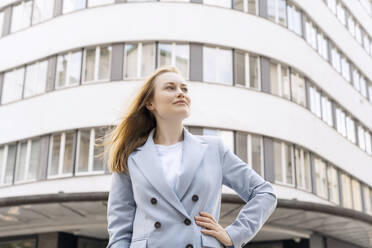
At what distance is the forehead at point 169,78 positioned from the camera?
10.5ft

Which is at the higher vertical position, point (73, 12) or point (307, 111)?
point (73, 12)

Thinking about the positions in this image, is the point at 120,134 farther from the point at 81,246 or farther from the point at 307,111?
the point at 307,111

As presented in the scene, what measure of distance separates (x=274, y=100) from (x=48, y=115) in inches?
321

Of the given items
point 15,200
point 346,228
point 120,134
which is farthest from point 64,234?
point 120,134

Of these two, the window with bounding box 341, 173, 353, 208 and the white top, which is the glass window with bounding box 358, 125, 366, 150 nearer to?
the window with bounding box 341, 173, 353, 208

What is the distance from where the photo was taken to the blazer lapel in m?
2.87

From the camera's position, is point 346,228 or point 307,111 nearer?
point 346,228

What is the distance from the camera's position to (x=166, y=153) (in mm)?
3148

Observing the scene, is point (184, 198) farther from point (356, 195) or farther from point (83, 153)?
point (356, 195)

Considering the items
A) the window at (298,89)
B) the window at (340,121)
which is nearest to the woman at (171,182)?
the window at (298,89)

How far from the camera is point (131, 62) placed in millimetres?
19734

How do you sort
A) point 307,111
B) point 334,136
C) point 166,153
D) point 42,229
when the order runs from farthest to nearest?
point 334,136
point 307,111
point 42,229
point 166,153

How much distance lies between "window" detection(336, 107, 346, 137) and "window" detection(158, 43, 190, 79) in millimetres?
9455

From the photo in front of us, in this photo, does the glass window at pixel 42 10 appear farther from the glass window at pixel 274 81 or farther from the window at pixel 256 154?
the window at pixel 256 154
